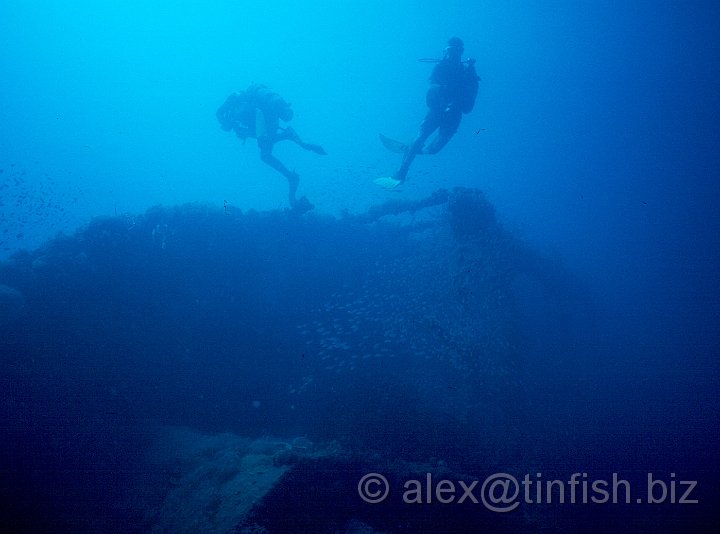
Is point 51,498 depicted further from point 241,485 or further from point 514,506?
point 514,506

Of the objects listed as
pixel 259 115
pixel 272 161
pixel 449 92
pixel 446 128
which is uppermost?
pixel 449 92

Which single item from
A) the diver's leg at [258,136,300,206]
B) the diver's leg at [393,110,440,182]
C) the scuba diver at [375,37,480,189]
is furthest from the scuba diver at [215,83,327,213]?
the scuba diver at [375,37,480,189]

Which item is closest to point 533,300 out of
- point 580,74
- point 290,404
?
point 290,404

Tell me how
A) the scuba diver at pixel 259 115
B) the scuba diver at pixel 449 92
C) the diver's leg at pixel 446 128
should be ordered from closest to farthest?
the scuba diver at pixel 449 92, the diver's leg at pixel 446 128, the scuba diver at pixel 259 115

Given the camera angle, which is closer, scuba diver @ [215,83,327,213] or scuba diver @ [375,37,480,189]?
scuba diver @ [375,37,480,189]

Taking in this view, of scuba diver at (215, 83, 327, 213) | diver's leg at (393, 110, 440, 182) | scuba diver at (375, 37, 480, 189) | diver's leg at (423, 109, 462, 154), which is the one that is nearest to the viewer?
scuba diver at (375, 37, 480, 189)

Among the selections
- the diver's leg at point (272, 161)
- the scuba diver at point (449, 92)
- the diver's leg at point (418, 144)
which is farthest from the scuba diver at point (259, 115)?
the scuba diver at point (449, 92)

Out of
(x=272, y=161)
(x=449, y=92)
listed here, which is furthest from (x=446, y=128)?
(x=272, y=161)

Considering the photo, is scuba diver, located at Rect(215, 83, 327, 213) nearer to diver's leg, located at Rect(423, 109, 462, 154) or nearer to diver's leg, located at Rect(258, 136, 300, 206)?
diver's leg, located at Rect(258, 136, 300, 206)

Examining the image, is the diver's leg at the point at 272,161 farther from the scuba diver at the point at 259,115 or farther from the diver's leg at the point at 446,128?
the diver's leg at the point at 446,128

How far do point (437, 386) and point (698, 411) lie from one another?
12.8m

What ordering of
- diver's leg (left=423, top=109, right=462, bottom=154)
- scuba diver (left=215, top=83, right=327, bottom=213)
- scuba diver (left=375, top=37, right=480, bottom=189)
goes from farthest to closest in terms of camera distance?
scuba diver (left=215, top=83, right=327, bottom=213)
diver's leg (left=423, top=109, right=462, bottom=154)
scuba diver (left=375, top=37, right=480, bottom=189)

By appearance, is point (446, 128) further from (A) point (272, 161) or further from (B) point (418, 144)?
(A) point (272, 161)

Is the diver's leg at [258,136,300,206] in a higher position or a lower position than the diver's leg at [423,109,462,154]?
lower
